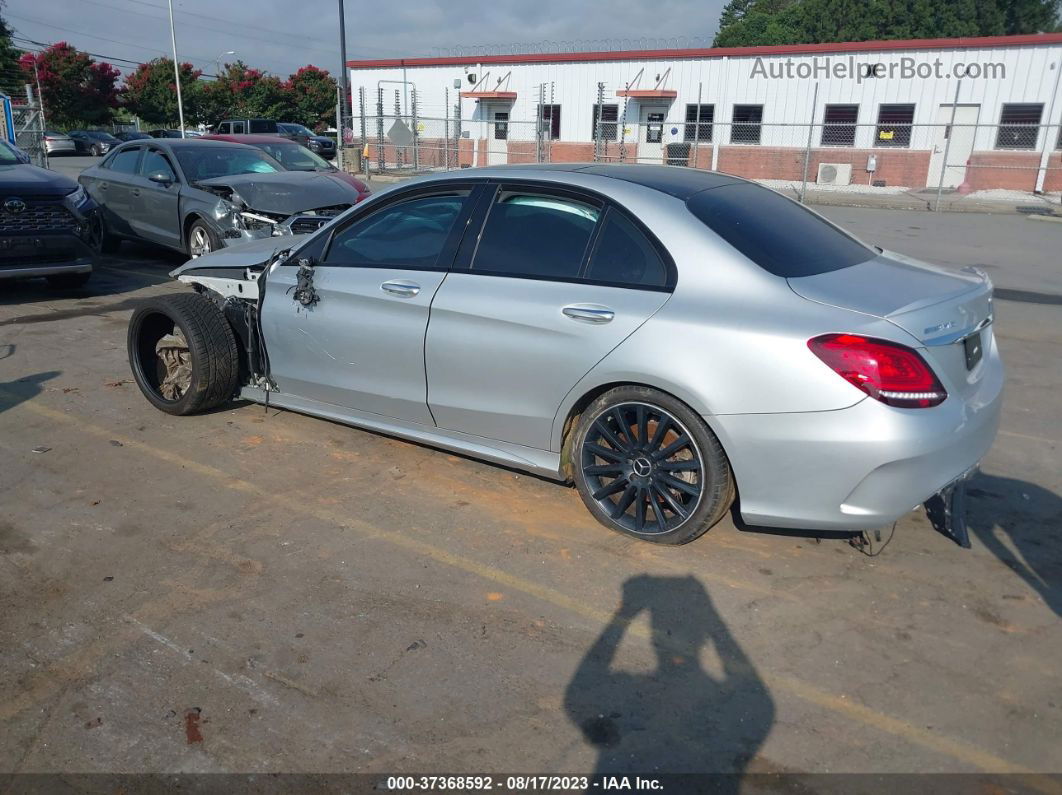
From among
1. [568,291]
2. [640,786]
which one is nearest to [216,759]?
[640,786]

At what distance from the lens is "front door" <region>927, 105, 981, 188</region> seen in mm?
28094

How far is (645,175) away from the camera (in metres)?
4.40

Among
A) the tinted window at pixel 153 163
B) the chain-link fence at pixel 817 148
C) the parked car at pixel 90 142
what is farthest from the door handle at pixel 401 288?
the parked car at pixel 90 142

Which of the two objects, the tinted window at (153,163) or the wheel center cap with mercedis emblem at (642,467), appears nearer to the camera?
the wheel center cap with mercedis emblem at (642,467)

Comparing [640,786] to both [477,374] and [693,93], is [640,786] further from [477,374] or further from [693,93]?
[693,93]

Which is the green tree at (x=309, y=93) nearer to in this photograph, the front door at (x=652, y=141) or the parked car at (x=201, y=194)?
the front door at (x=652, y=141)

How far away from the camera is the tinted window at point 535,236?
416 centimetres

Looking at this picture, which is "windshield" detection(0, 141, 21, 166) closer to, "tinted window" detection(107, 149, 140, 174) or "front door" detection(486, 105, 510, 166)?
"tinted window" detection(107, 149, 140, 174)

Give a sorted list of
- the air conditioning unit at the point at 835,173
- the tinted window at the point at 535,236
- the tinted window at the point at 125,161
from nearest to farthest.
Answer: the tinted window at the point at 535,236 < the tinted window at the point at 125,161 < the air conditioning unit at the point at 835,173

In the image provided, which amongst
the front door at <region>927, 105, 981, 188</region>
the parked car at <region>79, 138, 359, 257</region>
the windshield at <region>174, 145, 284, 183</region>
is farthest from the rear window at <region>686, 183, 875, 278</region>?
the front door at <region>927, 105, 981, 188</region>

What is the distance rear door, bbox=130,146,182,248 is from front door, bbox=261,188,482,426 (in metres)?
6.27

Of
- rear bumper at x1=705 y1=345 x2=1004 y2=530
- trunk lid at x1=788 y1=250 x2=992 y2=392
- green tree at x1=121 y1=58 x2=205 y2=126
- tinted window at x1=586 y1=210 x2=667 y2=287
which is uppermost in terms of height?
green tree at x1=121 y1=58 x2=205 y2=126

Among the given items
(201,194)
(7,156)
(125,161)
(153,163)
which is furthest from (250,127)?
(201,194)

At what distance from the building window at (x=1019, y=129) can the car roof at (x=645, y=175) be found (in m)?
28.0
